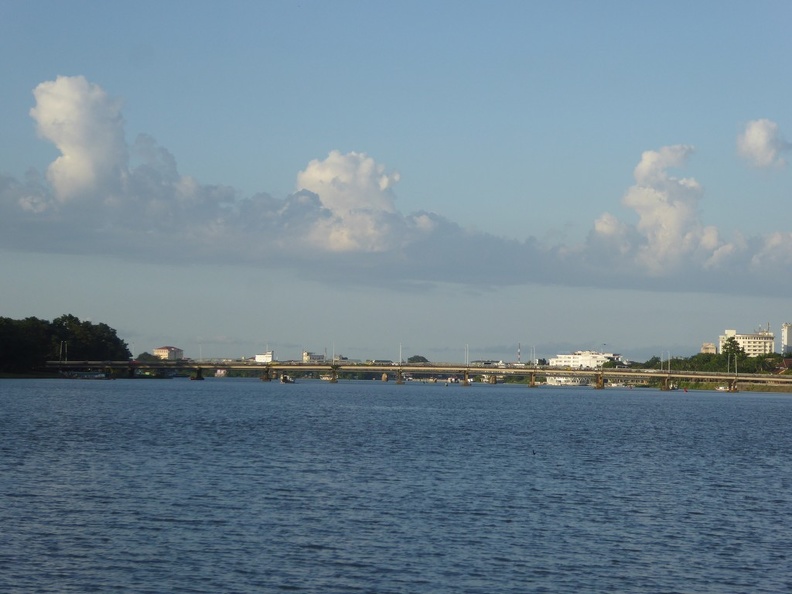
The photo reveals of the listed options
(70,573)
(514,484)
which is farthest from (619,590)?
(514,484)

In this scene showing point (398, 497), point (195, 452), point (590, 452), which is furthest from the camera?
point (590, 452)

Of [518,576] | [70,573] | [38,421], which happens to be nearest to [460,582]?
[518,576]

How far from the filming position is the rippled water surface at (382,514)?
115 ft

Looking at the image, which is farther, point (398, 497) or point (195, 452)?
point (195, 452)

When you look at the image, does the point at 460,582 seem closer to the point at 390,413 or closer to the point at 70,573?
the point at 70,573

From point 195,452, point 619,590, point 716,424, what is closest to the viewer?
point 619,590

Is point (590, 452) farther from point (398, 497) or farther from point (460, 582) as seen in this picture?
point (460, 582)

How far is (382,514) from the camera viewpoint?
4672 cm

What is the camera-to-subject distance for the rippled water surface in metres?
35.1

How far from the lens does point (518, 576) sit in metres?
35.6

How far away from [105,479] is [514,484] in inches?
872

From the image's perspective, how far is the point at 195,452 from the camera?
236 feet

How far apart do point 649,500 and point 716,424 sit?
83288 millimetres

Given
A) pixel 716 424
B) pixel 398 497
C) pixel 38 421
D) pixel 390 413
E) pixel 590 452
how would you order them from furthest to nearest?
pixel 390 413
pixel 716 424
pixel 38 421
pixel 590 452
pixel 398 497
